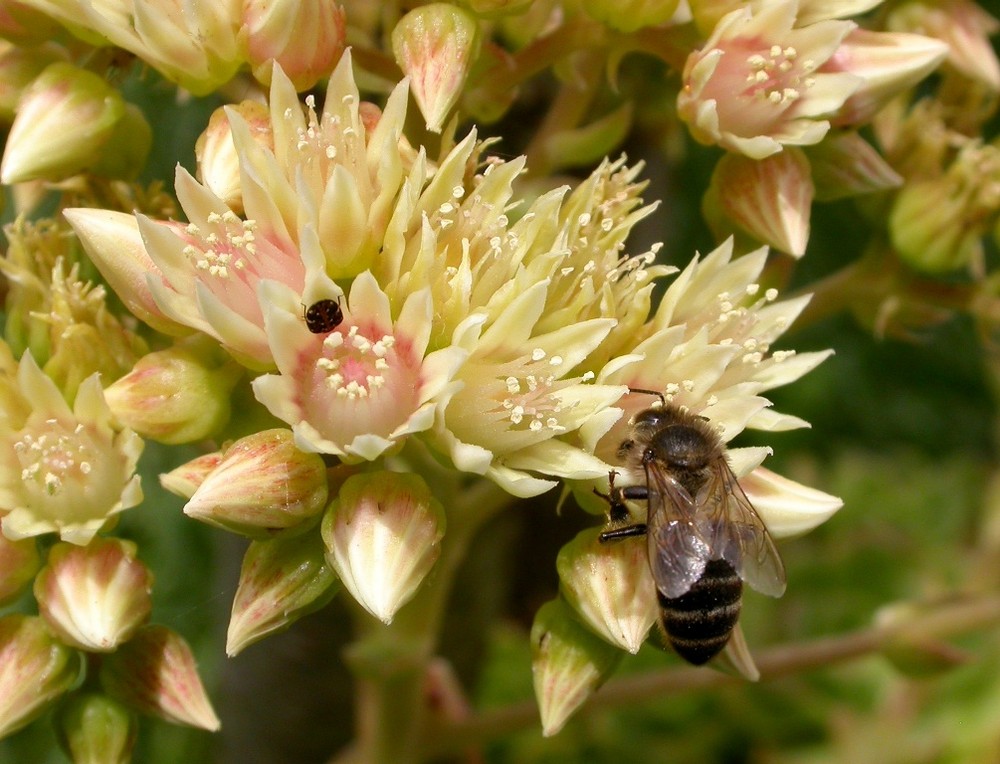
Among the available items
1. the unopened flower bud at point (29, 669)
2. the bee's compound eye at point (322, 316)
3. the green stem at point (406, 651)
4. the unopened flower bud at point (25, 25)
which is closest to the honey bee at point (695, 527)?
the green stem at point (406, 651)

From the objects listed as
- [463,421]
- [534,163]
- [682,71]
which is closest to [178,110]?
[534,163]

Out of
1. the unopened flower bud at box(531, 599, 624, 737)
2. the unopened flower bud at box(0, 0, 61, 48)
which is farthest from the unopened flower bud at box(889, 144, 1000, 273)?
the unopened flower bud at box(0, 0, 61, 48)

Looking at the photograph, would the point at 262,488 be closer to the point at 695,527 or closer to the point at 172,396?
the point at 172,396

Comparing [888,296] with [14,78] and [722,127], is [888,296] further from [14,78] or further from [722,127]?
[14,78]

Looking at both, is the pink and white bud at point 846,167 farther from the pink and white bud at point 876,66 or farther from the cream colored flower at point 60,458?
the cream colored flower at point 60,458

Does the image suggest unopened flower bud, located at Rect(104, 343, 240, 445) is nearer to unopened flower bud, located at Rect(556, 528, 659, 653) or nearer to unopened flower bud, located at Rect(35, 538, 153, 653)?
unopened flower bud, located at Rect(35, 538, 153, 653)

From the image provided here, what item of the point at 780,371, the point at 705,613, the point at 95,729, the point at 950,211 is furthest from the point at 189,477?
the point at 950,211
